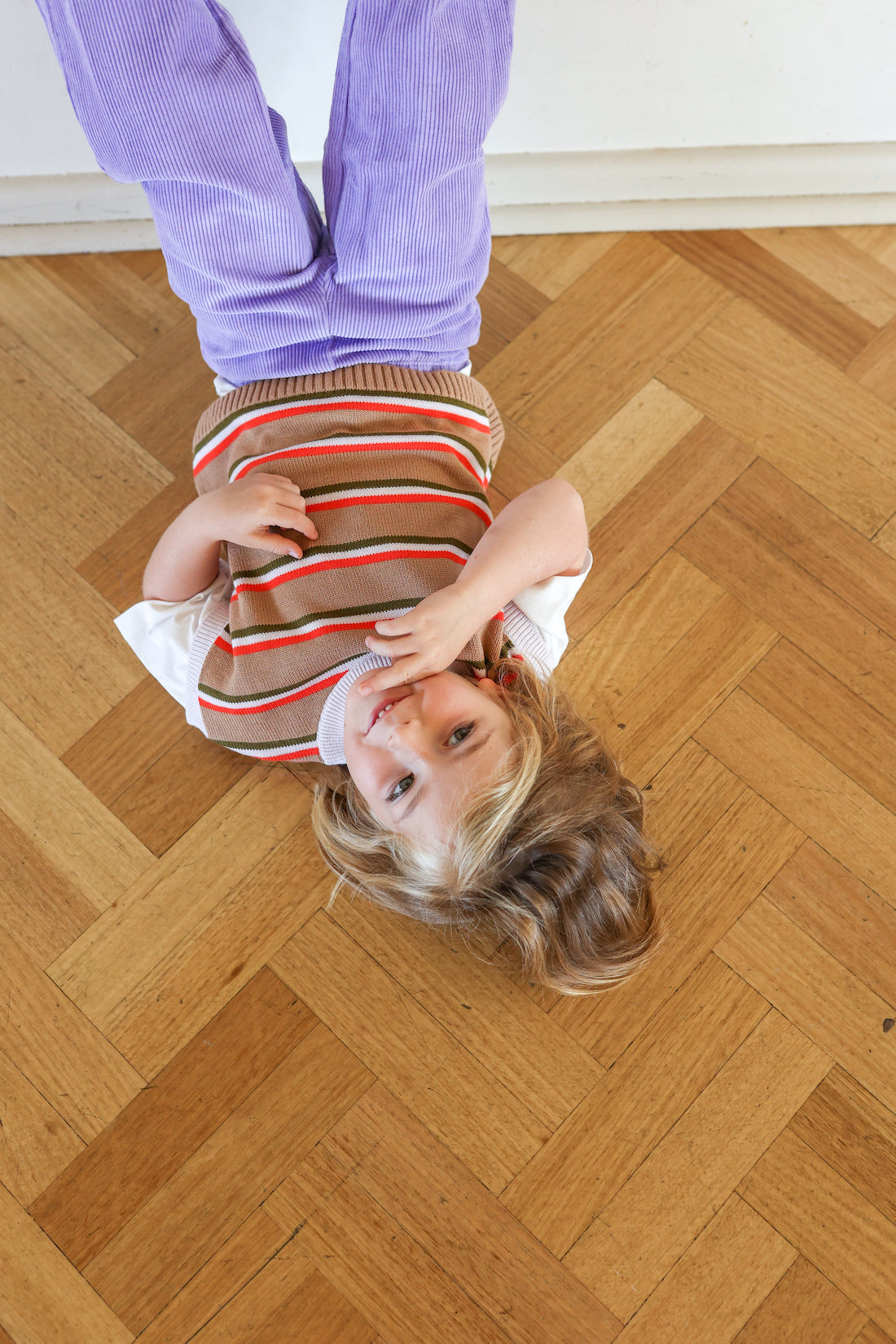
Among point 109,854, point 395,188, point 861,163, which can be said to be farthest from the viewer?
point 861,163

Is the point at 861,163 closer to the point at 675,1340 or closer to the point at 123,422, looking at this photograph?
the point at 123,422

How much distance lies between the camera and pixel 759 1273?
0.77m

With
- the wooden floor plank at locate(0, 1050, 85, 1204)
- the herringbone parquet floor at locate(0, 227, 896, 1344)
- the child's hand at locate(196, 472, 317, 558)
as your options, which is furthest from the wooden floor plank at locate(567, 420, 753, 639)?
the wooden floor plank at locate(0, 1050, 85, 1204)

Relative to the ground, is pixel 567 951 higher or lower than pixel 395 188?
lower

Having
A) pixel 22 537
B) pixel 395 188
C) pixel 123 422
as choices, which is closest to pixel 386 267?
pixel 395 188

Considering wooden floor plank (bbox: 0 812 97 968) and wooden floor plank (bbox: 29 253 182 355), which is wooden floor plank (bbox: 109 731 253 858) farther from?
wooden floor plank (bbox: 29 253 182 355)

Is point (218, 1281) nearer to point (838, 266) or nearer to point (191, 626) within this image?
point (191, 626)

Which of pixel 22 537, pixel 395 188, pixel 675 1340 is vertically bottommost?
pixel 675 1340

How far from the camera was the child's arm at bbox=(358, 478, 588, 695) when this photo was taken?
688 millimetres

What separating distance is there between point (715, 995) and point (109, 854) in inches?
22.8

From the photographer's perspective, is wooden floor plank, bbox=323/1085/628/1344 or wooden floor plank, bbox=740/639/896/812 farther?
wooden floor plank, bbox=740/639/896/812

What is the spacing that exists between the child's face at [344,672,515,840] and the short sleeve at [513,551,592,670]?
0.12m

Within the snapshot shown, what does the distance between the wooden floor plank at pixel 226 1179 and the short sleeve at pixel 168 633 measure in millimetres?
345

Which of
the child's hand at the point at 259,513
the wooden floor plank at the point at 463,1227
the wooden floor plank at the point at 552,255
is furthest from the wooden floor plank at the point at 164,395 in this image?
the wooden floor plank at the point at 463,1227
